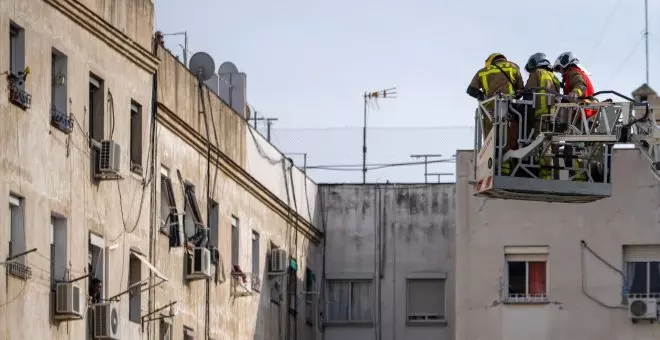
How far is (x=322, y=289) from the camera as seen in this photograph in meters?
54.6

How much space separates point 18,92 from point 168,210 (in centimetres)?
850

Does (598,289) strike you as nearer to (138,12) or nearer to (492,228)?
(492,228)

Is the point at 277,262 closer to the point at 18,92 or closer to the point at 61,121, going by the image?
the point at 61,121

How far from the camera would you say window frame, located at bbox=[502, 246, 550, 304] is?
152 ft

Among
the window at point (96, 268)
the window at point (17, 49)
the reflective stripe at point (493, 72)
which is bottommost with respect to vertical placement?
the window at point (96, 268)

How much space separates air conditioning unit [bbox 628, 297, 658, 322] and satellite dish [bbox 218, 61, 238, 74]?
10900mm

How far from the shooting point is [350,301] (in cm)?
5475

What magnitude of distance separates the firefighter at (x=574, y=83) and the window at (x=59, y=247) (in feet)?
27.3

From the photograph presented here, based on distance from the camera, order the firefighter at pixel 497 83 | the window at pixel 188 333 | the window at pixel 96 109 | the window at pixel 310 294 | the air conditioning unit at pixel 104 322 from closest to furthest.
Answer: the firefighter at pixel 497 83, the air conditioning unit at pixel 104 322, the window at pixel 96 109, the window at pixel 188 333, the window at pixel 310 294

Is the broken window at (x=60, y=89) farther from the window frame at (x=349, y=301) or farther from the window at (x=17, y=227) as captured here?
the window frame at (x=349, y=301)

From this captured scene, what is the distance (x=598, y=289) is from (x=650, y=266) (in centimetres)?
127

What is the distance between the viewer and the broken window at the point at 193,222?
139 feet

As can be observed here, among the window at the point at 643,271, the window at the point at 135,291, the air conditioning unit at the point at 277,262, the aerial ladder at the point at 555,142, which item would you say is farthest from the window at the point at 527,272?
the aerial ladder at the point at 555,142

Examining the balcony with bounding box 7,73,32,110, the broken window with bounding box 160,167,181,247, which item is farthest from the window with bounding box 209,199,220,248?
the balcony with bounding box 7,73,32,110
